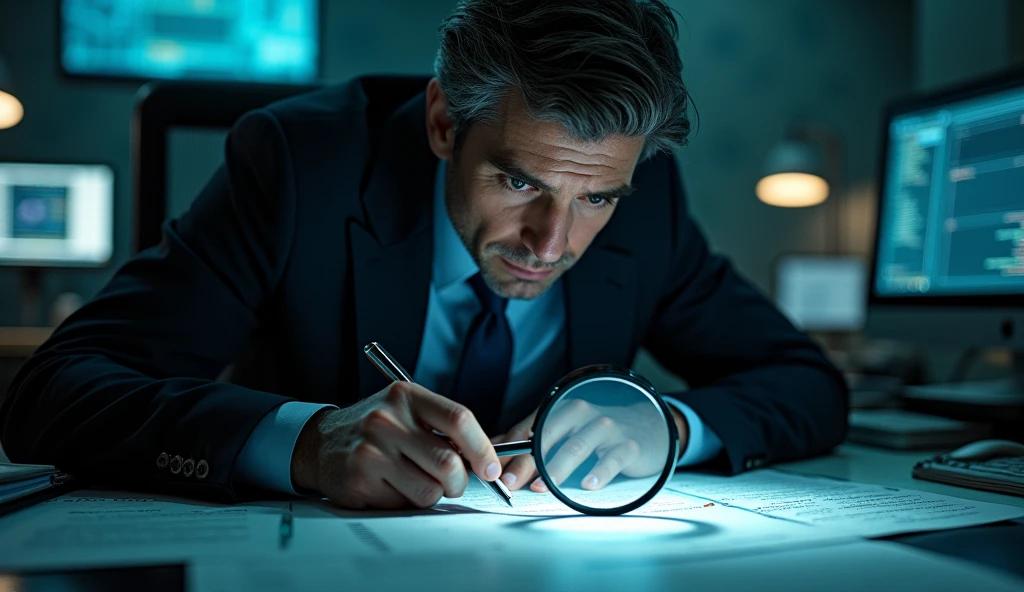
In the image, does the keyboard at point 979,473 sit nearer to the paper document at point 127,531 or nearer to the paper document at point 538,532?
the paper document at point 538,532

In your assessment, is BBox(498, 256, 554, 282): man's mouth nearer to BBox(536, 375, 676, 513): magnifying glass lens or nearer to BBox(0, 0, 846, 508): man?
BBox(0, 0, 846, 508): man

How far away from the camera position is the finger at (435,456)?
96 centimetres

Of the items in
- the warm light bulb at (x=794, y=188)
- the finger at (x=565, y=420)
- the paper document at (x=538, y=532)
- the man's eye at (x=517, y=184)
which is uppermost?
the warm light bulb at (x=794, y=188)

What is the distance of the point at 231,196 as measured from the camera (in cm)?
147

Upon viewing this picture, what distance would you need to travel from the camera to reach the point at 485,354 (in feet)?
5.12

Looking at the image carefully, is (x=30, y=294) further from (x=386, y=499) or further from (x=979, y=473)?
(x=979, y=473)

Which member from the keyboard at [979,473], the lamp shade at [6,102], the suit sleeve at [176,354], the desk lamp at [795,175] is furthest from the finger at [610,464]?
the lamp shade at [6,102]

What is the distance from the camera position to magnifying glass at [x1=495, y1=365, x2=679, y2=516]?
3.26 ft

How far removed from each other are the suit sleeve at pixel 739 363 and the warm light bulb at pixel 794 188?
3193 millimetres

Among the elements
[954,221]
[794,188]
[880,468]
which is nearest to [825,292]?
[794,188]

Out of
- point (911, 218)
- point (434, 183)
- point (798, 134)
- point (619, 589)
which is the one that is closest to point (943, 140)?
point (911, 218)

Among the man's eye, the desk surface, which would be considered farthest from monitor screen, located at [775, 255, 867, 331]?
the man's eye

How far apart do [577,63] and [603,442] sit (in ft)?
1.80

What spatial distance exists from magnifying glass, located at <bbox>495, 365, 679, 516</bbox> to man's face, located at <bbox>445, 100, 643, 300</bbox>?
0.37 metres
